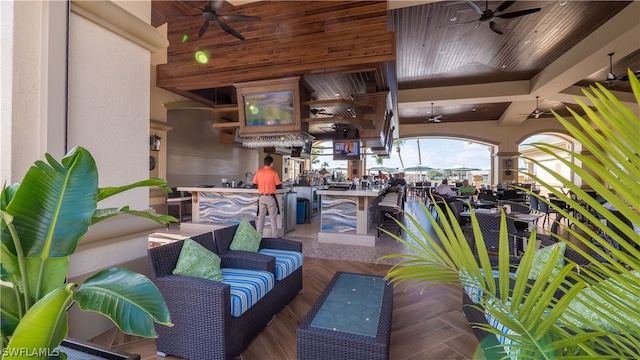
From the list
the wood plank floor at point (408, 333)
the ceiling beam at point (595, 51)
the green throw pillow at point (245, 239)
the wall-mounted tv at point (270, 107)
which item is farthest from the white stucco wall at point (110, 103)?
the ceiling beam at point (595, 51)

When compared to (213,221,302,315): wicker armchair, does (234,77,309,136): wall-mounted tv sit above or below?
above

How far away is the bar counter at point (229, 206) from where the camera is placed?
6.81 meters

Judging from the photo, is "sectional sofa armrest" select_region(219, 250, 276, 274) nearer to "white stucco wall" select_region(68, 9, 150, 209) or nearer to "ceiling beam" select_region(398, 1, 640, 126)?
"white stucco wall" select_region(68, 9, 150, 209)

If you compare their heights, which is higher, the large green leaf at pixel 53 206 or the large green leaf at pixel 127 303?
the large green leaf at pixel 53 206

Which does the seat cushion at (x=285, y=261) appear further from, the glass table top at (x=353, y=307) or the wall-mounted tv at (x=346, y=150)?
the wall-mounted tv at (x=346, y=150)

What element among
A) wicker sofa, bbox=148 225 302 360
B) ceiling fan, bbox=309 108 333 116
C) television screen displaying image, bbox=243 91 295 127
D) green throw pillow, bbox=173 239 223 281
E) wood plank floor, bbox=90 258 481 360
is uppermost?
ceiling fan, bbox=309 108 333 116

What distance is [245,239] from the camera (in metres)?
3.20

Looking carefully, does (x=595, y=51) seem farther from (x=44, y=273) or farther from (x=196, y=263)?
(x=44, y=273)

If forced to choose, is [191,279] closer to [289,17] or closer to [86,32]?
[86,32]

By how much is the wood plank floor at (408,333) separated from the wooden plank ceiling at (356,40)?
3703 millimetres

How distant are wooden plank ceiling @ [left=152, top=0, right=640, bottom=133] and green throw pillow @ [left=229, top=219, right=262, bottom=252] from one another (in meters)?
3.30

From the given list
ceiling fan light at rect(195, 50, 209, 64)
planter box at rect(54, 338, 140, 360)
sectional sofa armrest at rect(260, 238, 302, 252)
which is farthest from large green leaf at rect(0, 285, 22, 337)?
ceiling fan light at rect(195, 50, 209, 64)

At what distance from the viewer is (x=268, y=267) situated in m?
2.69

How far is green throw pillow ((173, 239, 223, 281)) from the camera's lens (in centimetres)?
232
